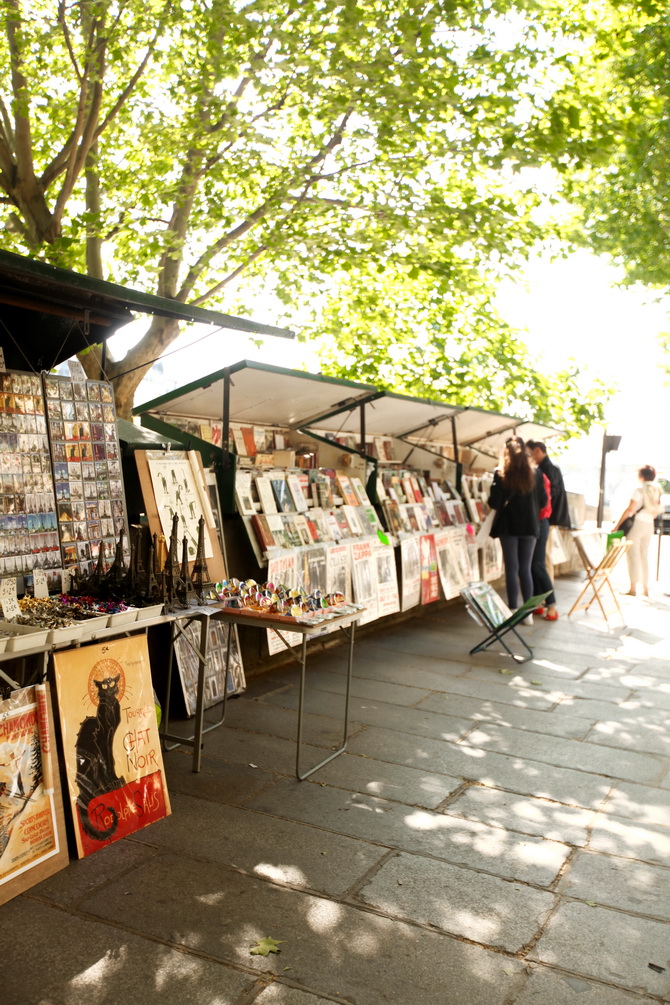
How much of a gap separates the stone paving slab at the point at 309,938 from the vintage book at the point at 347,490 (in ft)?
14.3

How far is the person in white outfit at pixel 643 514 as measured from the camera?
10.1 meters

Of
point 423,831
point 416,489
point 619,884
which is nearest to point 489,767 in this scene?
point 423,831

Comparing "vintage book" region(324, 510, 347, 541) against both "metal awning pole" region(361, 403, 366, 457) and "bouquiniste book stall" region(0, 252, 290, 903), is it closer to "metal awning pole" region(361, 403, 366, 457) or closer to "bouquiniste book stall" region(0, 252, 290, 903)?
"metal awning pole" region(361, 403, 366, 457)

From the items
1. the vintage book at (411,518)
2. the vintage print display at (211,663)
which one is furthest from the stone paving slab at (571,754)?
the vintage book at (411,518)

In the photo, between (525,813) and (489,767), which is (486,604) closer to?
(489,767)

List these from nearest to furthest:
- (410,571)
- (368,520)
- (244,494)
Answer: (244,494)
(368,520)
(410,571)

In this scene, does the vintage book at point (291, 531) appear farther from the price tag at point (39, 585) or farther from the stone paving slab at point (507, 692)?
the price tag at point (39, 585)

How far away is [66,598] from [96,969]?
1.60m

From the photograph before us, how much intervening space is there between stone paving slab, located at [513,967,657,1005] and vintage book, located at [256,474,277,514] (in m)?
3.94

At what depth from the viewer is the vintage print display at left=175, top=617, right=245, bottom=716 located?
4984mm

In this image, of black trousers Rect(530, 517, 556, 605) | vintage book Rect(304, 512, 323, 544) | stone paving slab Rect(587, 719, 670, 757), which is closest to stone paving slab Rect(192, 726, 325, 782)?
stone paving slab Rect(587, 719, 670, 757)

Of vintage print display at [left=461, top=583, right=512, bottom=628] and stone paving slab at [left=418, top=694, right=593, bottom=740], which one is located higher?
vintage print display at [left=461, top=583, right=512, bottom=628]

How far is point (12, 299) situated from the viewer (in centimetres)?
404

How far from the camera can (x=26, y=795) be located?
3.04m
